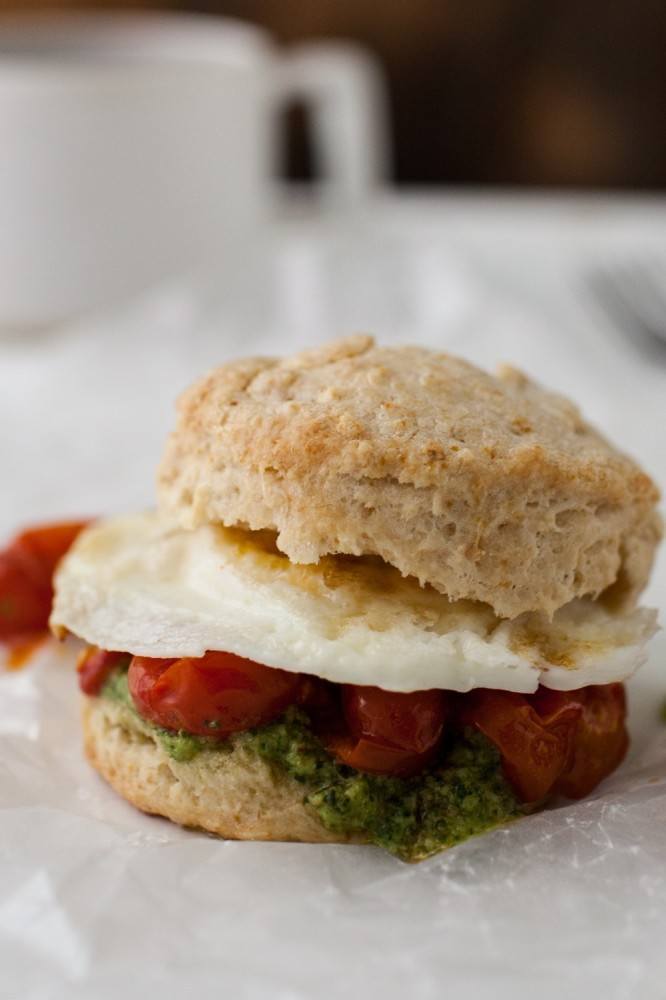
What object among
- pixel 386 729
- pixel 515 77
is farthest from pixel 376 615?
pixel 515 77

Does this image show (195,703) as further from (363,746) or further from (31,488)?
(31,488)

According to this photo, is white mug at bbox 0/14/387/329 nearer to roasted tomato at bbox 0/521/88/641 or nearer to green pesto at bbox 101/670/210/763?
roasted tomato at bbox 0/521/88/641

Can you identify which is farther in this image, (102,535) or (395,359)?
(102,535)

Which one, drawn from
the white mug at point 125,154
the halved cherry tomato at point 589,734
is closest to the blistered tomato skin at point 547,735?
the halved cherry tomato at point 589,734

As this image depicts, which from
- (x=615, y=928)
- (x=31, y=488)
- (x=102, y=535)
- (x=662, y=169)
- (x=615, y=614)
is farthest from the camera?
(x=662, y=169)

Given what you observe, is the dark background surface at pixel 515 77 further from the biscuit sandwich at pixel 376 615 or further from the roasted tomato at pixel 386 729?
the roasted tomato at pixel 386 729

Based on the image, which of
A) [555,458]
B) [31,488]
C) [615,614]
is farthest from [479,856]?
[31,488]

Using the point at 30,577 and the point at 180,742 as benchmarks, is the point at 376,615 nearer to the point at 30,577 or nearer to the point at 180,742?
the point at 180,742
